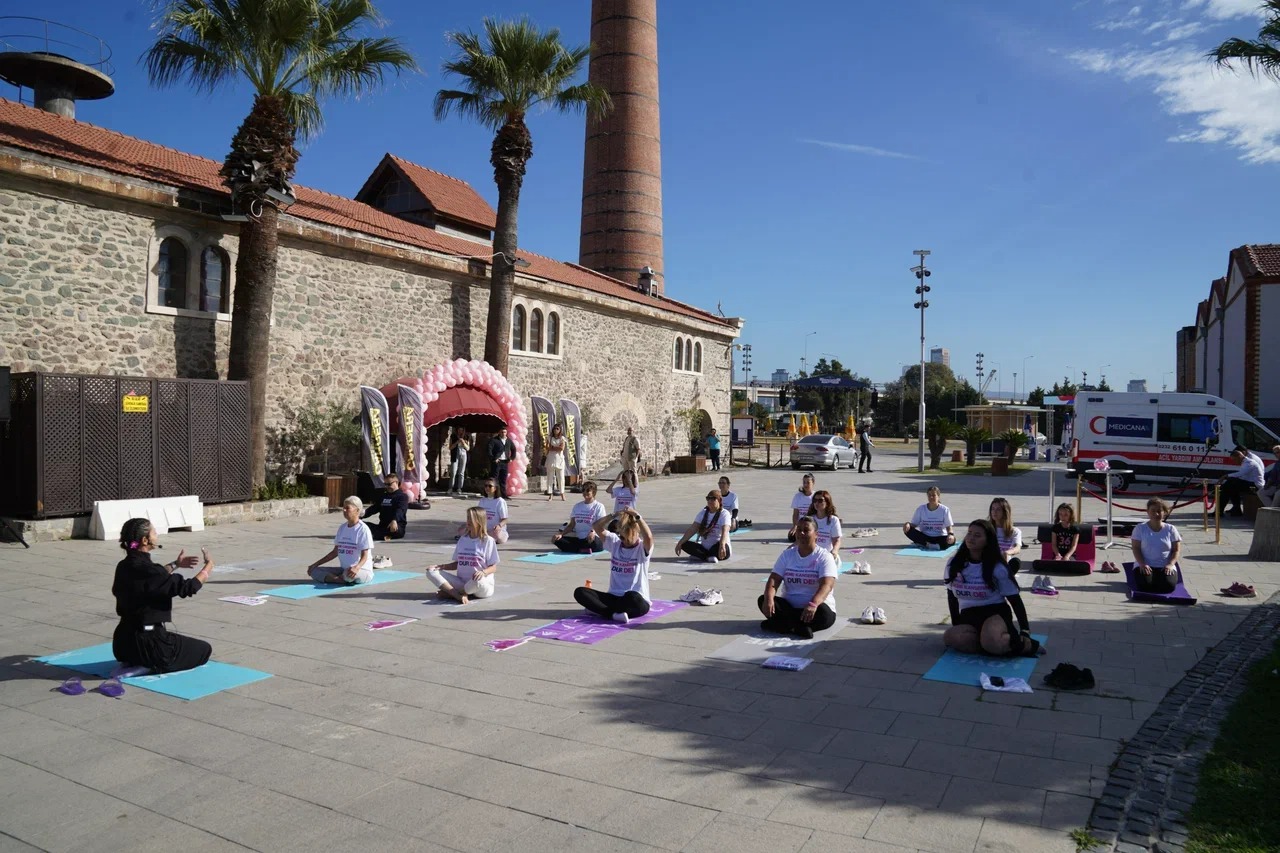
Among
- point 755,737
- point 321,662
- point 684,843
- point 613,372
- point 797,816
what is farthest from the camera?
point 613,372

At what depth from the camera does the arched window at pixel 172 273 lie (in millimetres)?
15641

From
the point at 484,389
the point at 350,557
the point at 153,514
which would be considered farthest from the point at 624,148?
the point at 350,557

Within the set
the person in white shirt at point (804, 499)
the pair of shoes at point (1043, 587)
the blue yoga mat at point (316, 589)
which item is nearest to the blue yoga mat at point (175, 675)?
the blue yoga mat at point (316, 589)

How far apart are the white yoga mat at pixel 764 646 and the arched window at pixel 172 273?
13057mm

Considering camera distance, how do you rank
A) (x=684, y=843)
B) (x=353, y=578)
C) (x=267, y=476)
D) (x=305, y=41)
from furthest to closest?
(x=267, y=476)
(x=305, y=41)
(x=353, y=578)
(x=684, y=843)

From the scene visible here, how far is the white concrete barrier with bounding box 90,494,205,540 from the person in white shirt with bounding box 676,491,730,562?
7756mm

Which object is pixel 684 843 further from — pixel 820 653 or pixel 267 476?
pixel 267 476

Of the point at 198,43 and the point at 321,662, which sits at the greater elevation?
the point at 198,43

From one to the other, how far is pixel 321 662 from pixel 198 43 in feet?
43.1

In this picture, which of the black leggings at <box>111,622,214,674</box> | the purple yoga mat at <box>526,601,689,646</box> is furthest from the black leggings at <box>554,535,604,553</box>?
the black leggings at <box>111,622,214,674</box>

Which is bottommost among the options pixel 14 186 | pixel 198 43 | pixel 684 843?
pixel 684 843

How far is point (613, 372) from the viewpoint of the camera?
2861 cm

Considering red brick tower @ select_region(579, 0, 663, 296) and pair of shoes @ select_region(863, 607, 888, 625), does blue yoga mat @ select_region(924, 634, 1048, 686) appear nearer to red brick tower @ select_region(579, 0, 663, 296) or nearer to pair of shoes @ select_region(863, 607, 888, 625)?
pair of shoes @ select_region(863, 607, 888, 625)

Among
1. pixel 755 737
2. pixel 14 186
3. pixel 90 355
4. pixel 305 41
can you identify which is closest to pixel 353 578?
pixel 755 737
